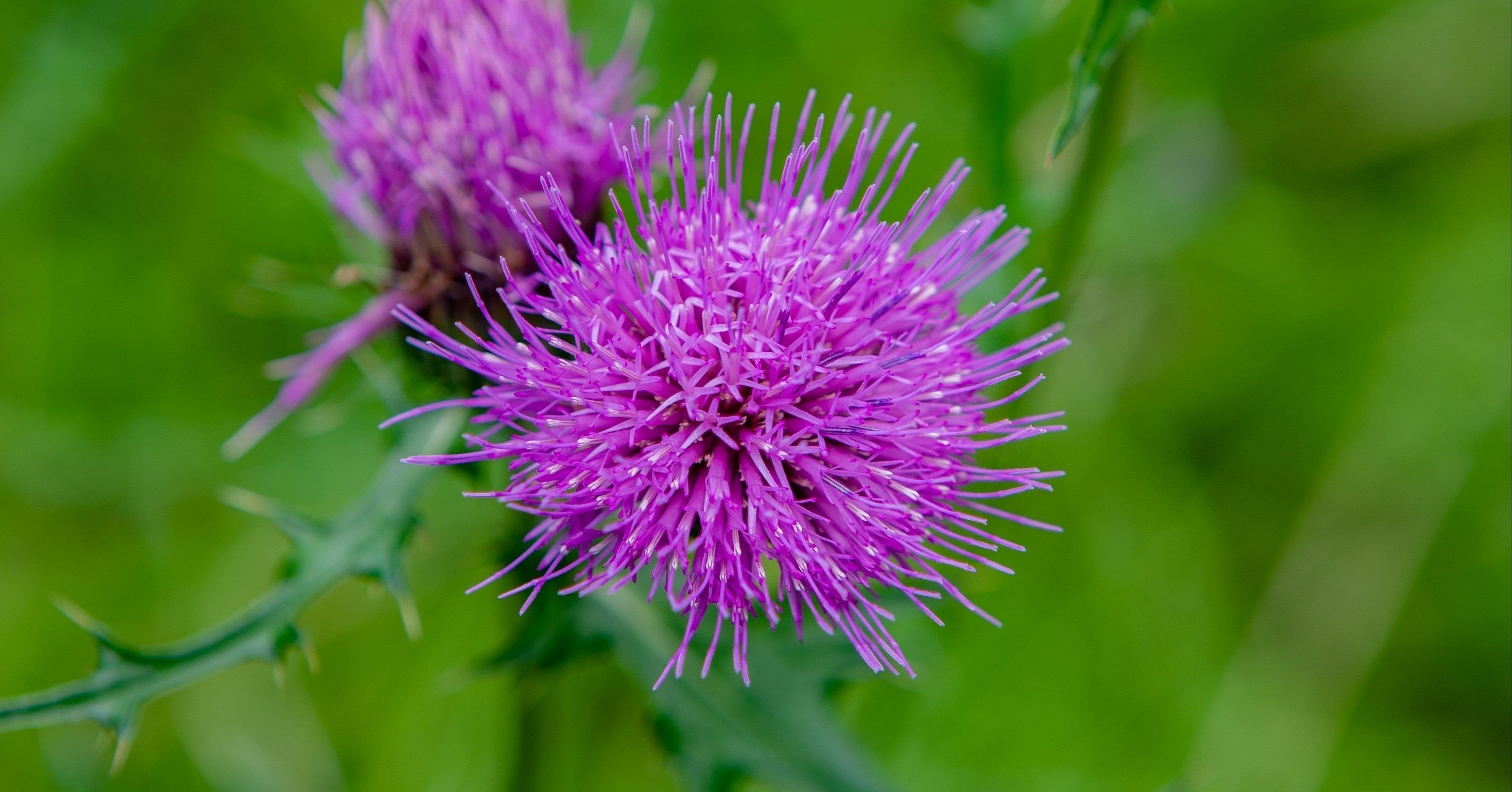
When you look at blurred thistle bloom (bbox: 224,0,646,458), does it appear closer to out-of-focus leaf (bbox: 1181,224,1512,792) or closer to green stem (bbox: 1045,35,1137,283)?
green stem (bbox: 1045,35,1137,283)

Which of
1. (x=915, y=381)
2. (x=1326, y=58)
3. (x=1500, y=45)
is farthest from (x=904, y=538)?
(x=1500, y=45)

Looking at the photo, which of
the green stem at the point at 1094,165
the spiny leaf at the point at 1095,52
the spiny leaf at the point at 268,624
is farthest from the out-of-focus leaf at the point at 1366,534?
the spiny leaf at the point at 268,624

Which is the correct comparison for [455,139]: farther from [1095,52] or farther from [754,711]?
[754,711]

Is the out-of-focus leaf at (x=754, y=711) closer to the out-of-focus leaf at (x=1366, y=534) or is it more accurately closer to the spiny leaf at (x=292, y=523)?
the spiny leaf at (x=292, y=523)

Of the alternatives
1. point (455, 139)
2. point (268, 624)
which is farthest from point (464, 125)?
point (268, 624)

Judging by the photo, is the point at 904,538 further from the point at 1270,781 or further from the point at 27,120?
the point at 27,120
